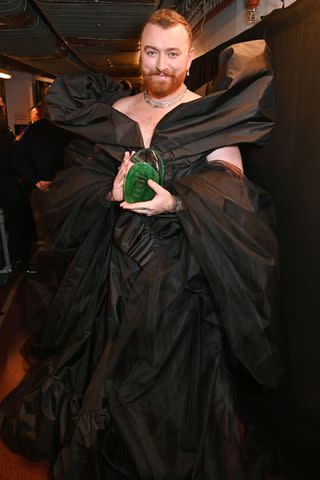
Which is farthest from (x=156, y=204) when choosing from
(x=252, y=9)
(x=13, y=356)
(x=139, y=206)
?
(x=13, y=356)

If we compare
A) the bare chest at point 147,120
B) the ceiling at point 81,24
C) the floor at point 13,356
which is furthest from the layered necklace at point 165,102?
the floor at point 13,356

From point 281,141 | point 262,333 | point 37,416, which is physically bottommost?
point 37,416

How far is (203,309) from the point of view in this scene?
44.1 inches

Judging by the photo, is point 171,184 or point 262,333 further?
point 171,184

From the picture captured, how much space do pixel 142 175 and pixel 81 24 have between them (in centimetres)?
161

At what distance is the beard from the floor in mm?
1389

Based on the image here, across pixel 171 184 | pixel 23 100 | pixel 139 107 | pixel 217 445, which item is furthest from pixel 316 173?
pixel 23 100

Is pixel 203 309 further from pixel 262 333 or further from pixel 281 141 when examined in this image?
pixel 281 141

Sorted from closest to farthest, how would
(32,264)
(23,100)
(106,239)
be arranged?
(106,239) → (32,264) → (23,100)

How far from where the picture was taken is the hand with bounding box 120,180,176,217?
99 centimetres

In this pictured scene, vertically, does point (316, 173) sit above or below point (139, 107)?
below

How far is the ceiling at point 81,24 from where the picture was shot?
1.81 metres

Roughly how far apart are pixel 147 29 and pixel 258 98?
0.41m

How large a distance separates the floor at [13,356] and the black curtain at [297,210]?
35.6 inches
